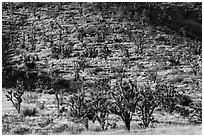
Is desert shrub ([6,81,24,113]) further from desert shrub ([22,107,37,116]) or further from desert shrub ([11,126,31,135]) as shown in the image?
desert shrub ([11,126,31,135])

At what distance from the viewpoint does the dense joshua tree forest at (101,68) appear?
50.8 ft

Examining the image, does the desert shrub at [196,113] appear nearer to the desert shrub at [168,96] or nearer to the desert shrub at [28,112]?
the desert shrub at [168,96]

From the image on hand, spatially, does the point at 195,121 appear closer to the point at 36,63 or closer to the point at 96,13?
the point at 36,63

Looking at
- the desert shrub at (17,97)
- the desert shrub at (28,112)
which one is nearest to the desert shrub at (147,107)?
the desert shrub at (28,112)

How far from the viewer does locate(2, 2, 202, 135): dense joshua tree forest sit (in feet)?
50.8

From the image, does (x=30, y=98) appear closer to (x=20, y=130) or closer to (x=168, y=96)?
(x=20, y=130)

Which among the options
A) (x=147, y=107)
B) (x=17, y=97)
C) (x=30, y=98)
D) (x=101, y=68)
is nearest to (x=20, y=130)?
(x=17, y=97)

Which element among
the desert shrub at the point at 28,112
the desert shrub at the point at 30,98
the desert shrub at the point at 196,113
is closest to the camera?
the desert shrub at the point at 196,113

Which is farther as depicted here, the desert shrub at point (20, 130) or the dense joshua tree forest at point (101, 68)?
the dense joshua tree forest at point (101, 68)

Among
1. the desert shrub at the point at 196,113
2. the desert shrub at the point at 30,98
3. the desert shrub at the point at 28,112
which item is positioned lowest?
the desert shrub at the point at 196,113

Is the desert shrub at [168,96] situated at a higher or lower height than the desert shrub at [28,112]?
higher

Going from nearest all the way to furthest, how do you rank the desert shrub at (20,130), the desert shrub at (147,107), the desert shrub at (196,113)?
the desert shrub at (20,130), the desert shrub at (147,107), the desert shrub at (196,113)

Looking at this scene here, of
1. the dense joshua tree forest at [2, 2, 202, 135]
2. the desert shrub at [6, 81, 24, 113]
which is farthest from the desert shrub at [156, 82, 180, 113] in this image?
the desert shrub at [6, 81, 24, 113]

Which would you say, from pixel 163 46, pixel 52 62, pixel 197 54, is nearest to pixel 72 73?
pixel 52 62
